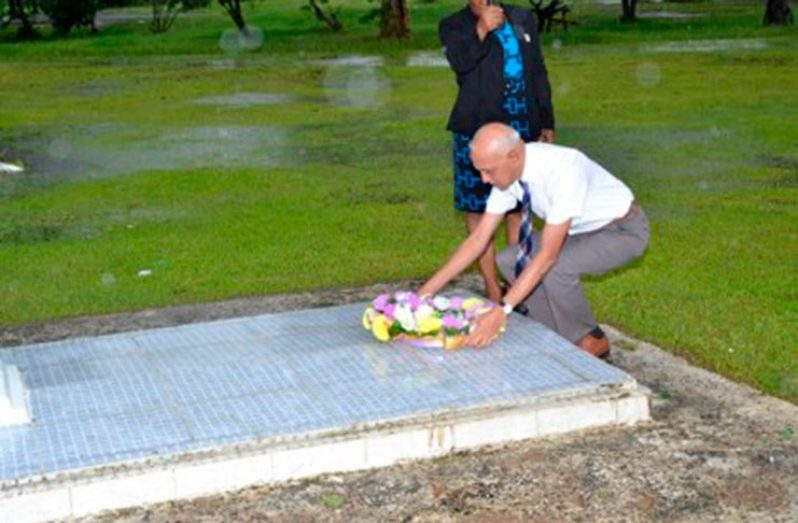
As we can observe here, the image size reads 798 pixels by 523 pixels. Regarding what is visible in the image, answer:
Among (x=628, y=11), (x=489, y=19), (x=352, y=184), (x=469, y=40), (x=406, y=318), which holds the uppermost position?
(x=489, y=19)

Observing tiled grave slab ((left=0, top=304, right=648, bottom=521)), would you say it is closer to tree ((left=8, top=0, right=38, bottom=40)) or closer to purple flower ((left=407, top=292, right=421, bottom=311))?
purple flower ((left=407, top=292, right=421, bottom=311))

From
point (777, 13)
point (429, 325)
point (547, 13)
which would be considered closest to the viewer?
point (429, 325)

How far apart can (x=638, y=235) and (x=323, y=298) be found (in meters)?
2.34

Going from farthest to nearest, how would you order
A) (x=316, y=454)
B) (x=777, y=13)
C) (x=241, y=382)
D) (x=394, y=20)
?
(x=777, y=13)
(x=394, y=20)
(x=241, y=382)
(x=316, y=454)

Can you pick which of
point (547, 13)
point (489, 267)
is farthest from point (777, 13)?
point (489, 267)

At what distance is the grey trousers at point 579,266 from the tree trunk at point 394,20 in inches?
1167

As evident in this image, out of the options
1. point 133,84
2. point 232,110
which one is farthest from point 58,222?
point 133,84

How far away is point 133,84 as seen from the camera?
25.2 m

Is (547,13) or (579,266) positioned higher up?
(579,266)

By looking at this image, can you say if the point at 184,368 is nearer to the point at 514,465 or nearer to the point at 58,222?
the point at 514,465

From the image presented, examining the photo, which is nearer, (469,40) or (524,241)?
(524,241)

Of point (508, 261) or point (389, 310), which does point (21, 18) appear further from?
point (389, 310)

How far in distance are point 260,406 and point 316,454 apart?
462mm

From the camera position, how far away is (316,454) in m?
5.33
